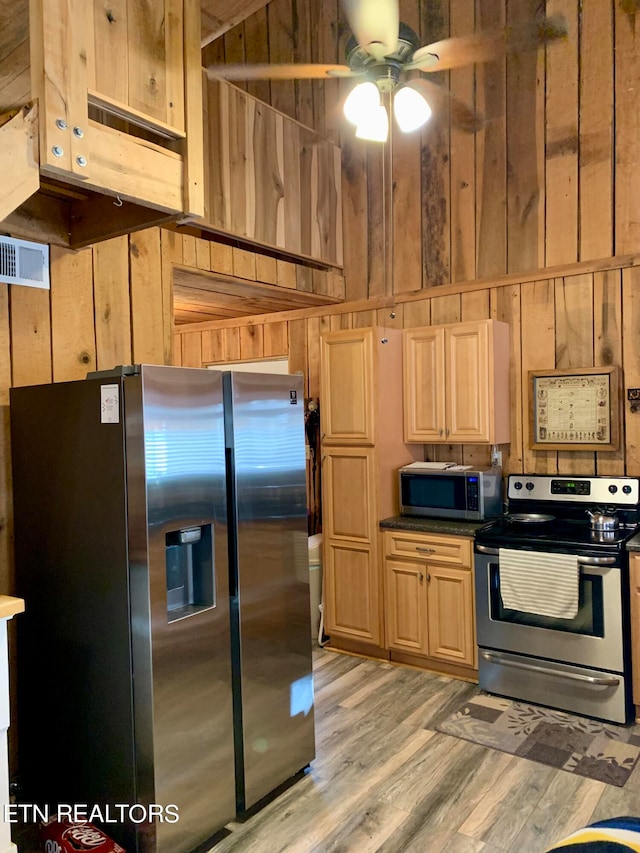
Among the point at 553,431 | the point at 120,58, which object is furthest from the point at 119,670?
the point at 553,431

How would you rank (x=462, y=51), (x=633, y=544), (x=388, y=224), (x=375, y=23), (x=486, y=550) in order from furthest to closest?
(x=388, y=224) → (x=486, y=550) → (x=633, y=544) → (x=462, y=51) → (x=375, y=23)

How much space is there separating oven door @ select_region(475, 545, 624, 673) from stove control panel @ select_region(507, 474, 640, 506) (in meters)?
0.54

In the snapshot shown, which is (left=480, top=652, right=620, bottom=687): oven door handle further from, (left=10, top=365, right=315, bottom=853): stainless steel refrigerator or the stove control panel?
(left=10, top=365, right=315, bottom=853): stainless steel refrigerator

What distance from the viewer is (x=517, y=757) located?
2818 mm

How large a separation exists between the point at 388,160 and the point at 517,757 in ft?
12.3

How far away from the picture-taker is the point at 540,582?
320 centimetres

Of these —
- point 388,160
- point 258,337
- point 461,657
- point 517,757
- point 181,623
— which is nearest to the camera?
point 181,623

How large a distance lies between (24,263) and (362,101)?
1579mm

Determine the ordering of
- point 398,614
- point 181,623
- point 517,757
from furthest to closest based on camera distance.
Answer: point 398,614 → point 517,757 → point 181,623

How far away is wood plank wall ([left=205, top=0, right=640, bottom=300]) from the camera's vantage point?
3.56 m

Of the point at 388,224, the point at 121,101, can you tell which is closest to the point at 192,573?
the point at 121,101

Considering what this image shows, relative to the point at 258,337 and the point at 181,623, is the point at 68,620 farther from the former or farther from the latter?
the point at 258,337

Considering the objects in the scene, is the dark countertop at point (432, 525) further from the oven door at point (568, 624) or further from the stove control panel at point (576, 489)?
the stove control panel at point (576, 489)

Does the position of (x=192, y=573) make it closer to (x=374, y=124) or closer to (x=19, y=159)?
(x=19, y=159)
